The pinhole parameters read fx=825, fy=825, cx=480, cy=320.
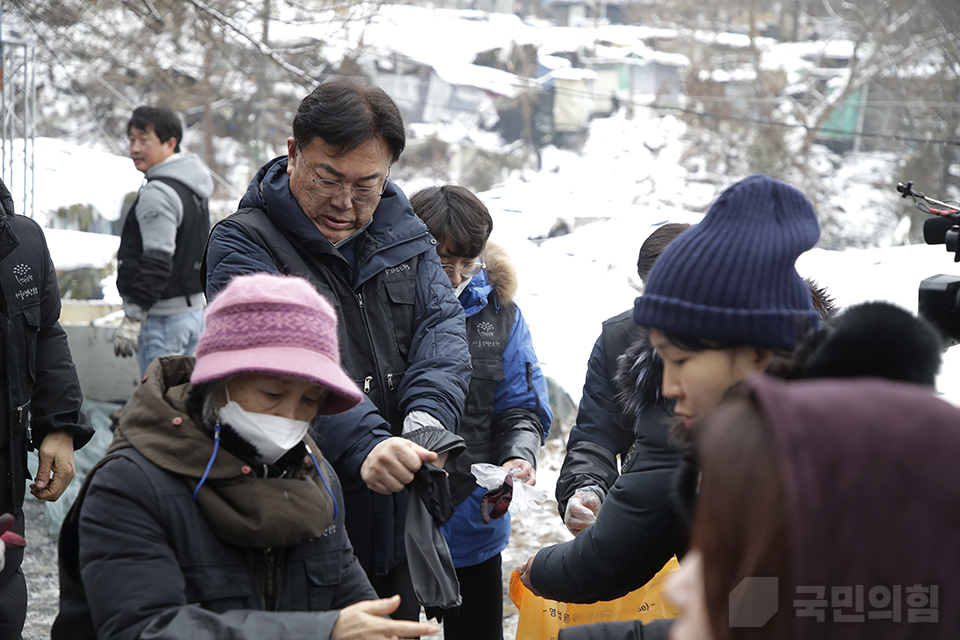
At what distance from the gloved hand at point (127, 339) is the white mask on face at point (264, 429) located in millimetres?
4517

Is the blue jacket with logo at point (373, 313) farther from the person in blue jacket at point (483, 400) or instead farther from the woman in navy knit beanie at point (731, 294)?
the woman in navy knit beanie at point (731, 294)

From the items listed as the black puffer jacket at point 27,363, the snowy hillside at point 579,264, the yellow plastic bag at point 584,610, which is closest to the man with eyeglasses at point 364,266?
the yellow plastic bag at point 584,610

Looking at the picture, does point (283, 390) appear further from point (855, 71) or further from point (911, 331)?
point (855, 71)

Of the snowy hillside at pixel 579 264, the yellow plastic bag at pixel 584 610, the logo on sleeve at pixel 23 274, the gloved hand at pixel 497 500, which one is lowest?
the snowy hillside at pixel 579 264

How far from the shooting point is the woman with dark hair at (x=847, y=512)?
69 cm

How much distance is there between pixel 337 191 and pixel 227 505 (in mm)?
1012

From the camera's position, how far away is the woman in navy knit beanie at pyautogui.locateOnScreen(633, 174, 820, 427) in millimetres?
1381

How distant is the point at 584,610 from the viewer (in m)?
2.40

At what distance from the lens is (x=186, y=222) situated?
5.34 meters

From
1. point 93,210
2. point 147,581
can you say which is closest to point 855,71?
point 93,210

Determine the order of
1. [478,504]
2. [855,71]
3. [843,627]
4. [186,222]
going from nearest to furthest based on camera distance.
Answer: [843,627] < [478,504] < [186,222] < [855,71]

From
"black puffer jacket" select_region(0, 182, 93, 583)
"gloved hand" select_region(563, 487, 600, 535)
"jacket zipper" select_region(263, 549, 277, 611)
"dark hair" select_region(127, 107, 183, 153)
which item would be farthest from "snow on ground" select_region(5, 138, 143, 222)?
"jacket zipper" select_region(263, 549, 277, 611)

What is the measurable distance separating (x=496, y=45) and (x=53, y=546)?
943 inches

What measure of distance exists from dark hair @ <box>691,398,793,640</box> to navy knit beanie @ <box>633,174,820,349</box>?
604 mm
